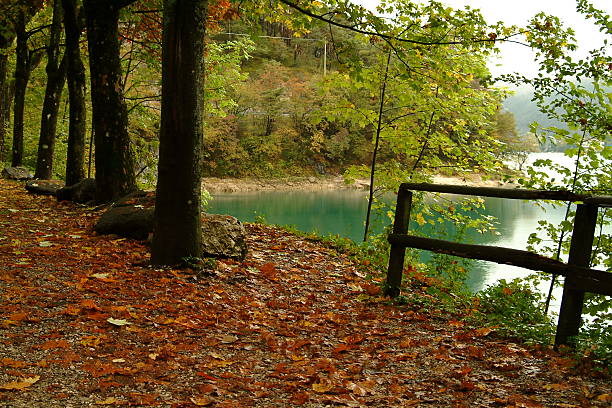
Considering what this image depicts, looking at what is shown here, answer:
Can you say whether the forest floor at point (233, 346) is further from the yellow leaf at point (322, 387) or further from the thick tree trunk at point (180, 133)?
the thick tree trunk at point (180, 133)

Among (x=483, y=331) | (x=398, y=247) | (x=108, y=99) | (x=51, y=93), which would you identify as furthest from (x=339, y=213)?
(x=483, y=331)

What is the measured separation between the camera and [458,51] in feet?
31.5

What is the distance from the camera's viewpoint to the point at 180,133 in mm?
6156

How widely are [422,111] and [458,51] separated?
1565 mm

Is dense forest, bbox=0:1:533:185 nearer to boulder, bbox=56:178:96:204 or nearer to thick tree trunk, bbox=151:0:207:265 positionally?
boulder, bbox=56:178:96:204

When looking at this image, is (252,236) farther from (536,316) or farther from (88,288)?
(536,316)

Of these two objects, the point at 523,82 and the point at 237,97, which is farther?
the point at 237,97

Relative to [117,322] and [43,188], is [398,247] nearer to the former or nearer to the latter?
[117,322]

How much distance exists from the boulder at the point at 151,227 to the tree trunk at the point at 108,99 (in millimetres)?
1400

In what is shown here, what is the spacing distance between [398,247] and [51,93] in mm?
13354

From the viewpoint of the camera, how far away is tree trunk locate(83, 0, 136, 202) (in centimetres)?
894

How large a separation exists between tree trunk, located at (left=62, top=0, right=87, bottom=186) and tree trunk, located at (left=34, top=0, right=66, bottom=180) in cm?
180

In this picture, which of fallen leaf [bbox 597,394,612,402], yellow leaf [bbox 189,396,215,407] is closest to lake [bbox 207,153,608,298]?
fallen leaf [bbox 597,394,612,402]

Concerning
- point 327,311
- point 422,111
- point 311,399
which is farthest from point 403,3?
point 311,399
